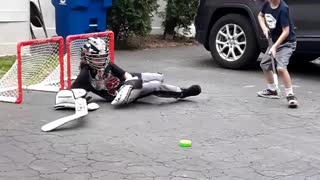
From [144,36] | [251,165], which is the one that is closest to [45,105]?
[251,165]

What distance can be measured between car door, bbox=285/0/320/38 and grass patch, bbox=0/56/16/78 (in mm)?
4168

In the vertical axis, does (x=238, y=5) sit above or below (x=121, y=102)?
above

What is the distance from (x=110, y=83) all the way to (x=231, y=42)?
3092mm

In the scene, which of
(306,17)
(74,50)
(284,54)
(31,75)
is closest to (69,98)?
(31,75)

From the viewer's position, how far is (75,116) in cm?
577

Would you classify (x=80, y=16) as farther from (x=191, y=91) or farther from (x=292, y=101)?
(x=292, y=101)

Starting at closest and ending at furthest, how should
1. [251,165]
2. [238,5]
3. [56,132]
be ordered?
1. [251,165]
2. [56,132]
3. [238,5]

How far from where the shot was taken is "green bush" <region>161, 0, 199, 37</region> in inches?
519

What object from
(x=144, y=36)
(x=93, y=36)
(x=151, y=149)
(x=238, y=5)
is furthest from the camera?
(x=144, y=36)

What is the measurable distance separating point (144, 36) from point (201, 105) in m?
6.04

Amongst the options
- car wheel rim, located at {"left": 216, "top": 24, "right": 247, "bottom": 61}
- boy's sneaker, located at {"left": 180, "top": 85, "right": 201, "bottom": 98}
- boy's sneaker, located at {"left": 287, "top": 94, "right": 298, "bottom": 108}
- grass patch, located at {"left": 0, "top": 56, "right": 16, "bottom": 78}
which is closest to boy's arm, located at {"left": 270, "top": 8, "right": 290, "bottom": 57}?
boy's sneaker, located at {"left": 287, "top": 94, "right": 298, "bottom": 108}

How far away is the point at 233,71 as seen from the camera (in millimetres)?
9289

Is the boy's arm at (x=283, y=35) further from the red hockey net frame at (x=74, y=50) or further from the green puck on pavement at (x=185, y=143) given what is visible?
the green puck on pavement at (x=185, y=143)

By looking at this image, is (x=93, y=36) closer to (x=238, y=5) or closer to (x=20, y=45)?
(x=20, y=45)
